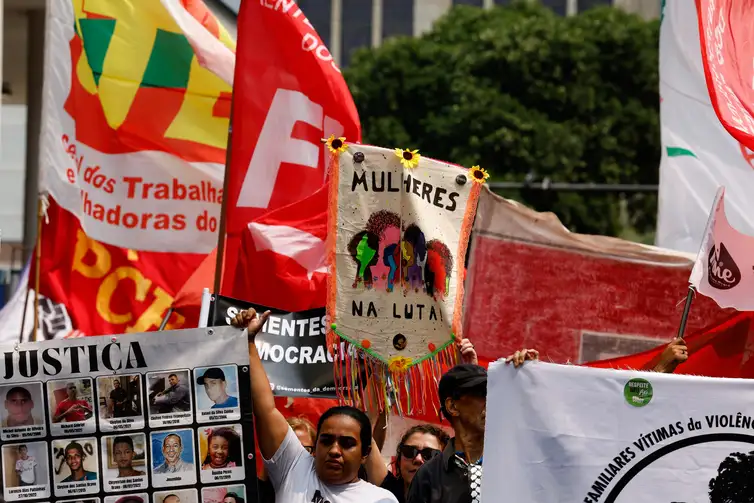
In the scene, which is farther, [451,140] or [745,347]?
[451,140]

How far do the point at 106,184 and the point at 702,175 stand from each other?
3618 millimetres

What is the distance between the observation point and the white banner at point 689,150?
28.0 feet

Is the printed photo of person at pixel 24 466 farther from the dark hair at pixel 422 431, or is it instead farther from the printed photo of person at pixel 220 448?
the dark hair at pixel 422 431

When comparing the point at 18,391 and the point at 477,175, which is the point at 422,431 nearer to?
the point at 477,175

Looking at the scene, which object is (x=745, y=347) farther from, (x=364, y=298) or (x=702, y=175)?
(x=702, y=175)

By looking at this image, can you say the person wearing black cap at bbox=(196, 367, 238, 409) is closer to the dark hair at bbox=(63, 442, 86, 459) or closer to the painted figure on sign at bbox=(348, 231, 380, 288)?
the dark hair at bbox=(63, 442, 86, 459)

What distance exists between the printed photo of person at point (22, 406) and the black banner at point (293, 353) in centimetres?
163

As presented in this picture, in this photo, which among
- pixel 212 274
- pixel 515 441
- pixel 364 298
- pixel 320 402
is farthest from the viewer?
pixel 212 274

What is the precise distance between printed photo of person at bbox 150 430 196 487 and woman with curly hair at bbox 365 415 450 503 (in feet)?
2.36

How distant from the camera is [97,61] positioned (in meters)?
9.18

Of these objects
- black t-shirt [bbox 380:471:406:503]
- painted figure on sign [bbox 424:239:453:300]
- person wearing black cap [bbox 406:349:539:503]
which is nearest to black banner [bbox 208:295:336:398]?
painted figure on sign [bbox 424:239:453:300]

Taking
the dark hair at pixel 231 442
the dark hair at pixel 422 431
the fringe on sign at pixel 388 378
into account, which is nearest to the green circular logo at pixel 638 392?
the dark hair at pixel 231 442

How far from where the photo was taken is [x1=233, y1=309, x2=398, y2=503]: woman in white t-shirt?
4.68 m

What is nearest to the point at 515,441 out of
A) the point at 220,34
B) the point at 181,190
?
the point at 181,190
